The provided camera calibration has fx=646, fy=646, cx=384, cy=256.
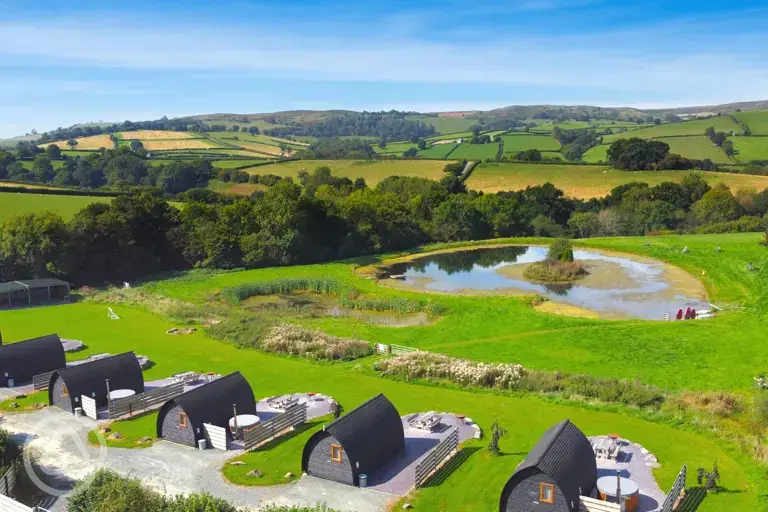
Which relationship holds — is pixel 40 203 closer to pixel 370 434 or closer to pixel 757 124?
pixel 370 434

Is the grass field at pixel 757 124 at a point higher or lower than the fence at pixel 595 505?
higher

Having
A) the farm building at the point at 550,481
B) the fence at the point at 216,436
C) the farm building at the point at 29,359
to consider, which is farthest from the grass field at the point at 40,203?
→ the farm building at the point at 550,481

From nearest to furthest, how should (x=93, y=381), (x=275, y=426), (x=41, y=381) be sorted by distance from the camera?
(x=275, y=426)
(x=93, y=381)
(x=41, y=381)

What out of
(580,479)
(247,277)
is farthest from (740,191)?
(580,479)

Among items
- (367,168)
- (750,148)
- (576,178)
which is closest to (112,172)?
(367,168)

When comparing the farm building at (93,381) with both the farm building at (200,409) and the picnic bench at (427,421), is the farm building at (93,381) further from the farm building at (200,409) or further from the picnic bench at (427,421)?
the picnic bench at (427,421)

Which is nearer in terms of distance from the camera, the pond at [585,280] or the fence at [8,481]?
the fence at [8,481]

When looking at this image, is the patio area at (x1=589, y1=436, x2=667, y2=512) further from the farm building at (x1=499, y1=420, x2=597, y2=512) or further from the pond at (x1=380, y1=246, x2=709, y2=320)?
the pond at (x1=380, y1=246, x2=709, y2=320)

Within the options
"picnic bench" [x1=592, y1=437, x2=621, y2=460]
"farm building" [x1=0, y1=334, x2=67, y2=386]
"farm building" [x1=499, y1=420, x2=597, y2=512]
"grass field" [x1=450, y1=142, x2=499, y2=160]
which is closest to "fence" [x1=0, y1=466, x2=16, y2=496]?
"farm building" [x1=0, y1=334, x2=67, y2=386]
